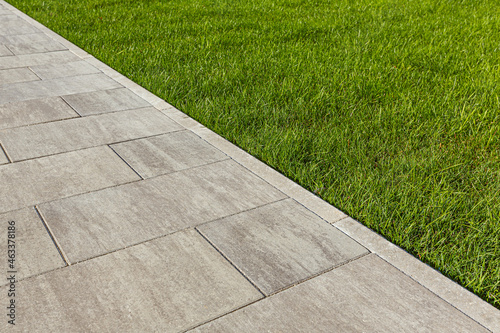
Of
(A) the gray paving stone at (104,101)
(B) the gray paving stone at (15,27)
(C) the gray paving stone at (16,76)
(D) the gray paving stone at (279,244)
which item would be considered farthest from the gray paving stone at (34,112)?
(B) the gray paving stone at (15,27)

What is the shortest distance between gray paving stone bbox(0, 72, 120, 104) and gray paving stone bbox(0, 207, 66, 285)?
2.65 meters

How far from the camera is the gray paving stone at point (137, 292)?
2.48m

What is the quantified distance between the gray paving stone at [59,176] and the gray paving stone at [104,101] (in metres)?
1.10

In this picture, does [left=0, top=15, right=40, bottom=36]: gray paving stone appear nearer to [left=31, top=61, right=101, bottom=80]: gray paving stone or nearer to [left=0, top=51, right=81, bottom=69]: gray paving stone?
[left=0, top=51, right=81, bottom=69]: gray paving stone

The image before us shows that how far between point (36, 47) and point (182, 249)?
20.0ft

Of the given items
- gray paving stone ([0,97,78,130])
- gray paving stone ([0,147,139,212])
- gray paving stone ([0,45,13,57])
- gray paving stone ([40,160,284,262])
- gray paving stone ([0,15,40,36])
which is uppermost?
gray paving stone ([40,160,284,262])

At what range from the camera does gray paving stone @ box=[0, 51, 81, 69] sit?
6898 millimetres

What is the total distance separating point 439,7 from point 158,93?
24.3 ft

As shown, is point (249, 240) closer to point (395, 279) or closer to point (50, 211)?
point (395, 279)

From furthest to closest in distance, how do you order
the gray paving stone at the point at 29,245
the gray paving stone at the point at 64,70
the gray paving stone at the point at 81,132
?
the gray paving stone at the point at 64,70 → the gray paving stone at the point at 81,132 → the gray paving stone at the point at 29,245

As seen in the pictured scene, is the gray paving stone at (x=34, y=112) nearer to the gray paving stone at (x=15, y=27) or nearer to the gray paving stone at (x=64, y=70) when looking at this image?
the gray paving stone at (x=64, y=70)

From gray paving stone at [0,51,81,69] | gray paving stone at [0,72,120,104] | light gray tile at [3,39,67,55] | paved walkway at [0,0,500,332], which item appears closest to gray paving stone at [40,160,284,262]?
paved walkway at [0,0,500,332]

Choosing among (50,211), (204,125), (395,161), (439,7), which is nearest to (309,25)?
(439,7)

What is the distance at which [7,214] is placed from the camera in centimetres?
334
